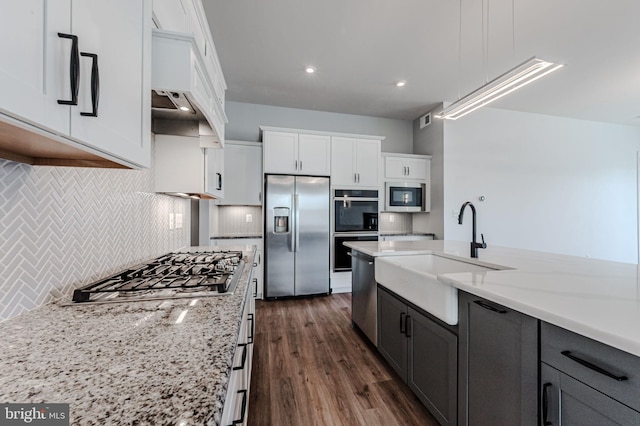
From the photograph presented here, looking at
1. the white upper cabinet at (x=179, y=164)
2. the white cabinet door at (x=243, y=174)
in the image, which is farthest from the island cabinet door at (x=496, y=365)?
the white cabinet door at (x=243, y=174)

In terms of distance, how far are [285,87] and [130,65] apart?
3.14 metres

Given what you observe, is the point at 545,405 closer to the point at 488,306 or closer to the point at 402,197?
the point at 488,306

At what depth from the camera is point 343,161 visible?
3.95 metres

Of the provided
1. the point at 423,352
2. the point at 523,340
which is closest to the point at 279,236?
the point at 423,352

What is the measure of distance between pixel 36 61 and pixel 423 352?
6.04ft

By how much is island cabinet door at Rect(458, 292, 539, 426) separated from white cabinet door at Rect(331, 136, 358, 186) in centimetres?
289

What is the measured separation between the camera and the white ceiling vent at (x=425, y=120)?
4.43 metres

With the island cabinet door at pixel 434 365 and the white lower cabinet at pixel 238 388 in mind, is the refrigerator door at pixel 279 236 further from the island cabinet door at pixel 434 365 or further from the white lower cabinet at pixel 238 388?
the white lower cabinet at pixel 238 388

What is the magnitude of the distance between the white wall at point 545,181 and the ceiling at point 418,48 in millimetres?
551

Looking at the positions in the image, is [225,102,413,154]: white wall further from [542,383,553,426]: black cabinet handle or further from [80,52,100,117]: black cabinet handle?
[542,383,553,426]: black cabinet handle

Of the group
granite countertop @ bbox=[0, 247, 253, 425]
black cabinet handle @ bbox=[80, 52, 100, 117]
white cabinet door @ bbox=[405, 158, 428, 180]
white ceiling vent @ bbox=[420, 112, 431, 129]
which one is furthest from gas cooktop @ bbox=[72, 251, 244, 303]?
white ceiling vent @ bbox=[420, 112, 431, 129]

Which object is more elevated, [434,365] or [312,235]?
[312,235]

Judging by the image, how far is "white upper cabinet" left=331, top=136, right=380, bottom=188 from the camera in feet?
12.9

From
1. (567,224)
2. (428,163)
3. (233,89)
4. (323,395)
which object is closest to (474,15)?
(428,163)
